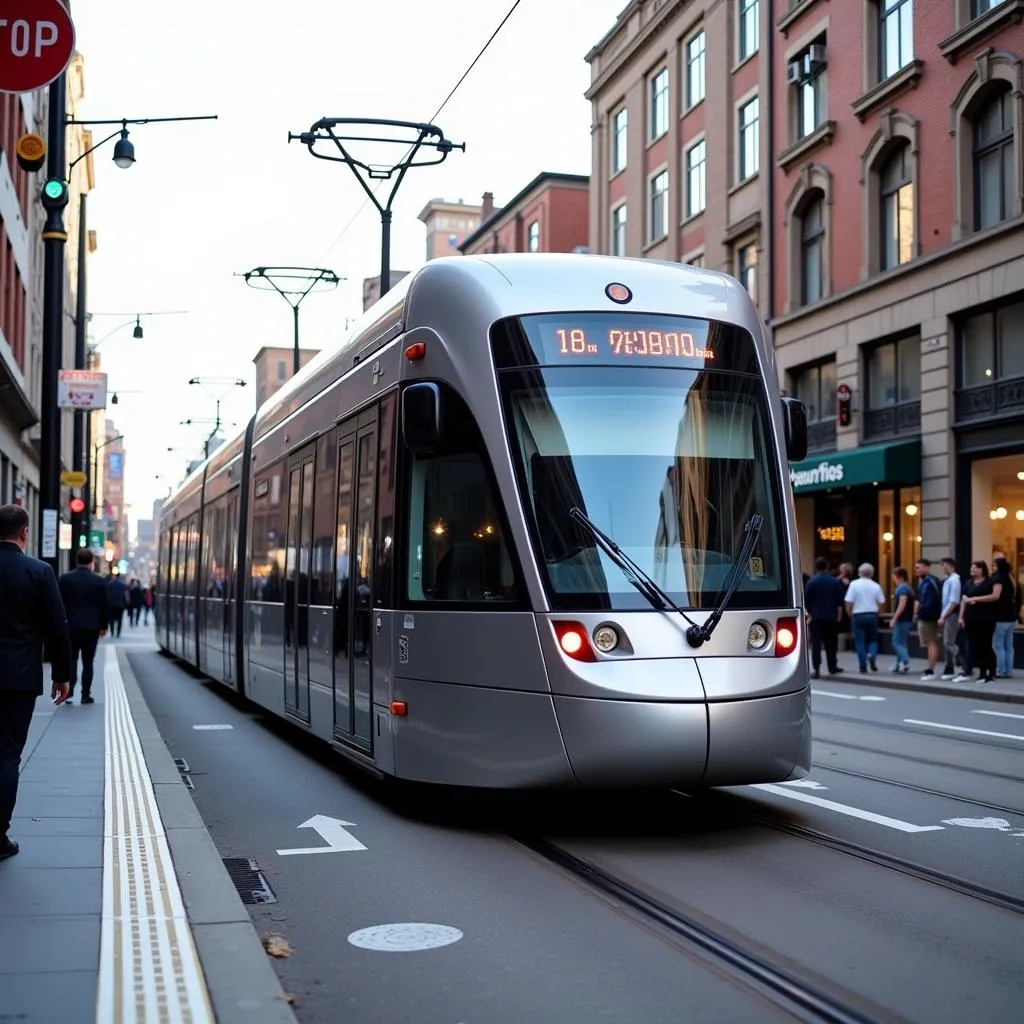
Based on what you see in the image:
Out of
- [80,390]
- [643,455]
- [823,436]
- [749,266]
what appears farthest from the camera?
[749,266]

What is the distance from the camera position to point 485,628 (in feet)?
26.8

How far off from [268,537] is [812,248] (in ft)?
67.5

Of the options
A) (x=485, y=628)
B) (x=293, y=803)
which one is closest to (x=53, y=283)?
(x=293, y=803)

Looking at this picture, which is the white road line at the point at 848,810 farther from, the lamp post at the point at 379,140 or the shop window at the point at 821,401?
the shop window at the point at 821,401

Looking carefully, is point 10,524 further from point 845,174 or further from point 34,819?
point 845,174

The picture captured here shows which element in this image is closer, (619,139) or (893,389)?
(893,389)

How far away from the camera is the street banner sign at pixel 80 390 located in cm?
2150

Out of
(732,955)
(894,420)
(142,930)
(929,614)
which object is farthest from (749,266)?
(142,930)

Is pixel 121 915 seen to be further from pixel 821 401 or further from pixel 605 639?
pixel 821 401

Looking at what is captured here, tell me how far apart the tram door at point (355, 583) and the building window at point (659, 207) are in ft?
96.9

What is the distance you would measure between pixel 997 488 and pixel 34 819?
2034 cm

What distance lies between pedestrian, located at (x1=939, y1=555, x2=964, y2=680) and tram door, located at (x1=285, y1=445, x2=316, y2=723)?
1164cm

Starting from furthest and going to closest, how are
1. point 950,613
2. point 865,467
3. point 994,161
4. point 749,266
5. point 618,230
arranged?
point 618,230 → point 749,266 → point 865,467 → point 994,161 → point 950,613

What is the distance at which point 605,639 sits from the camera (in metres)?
7.82
